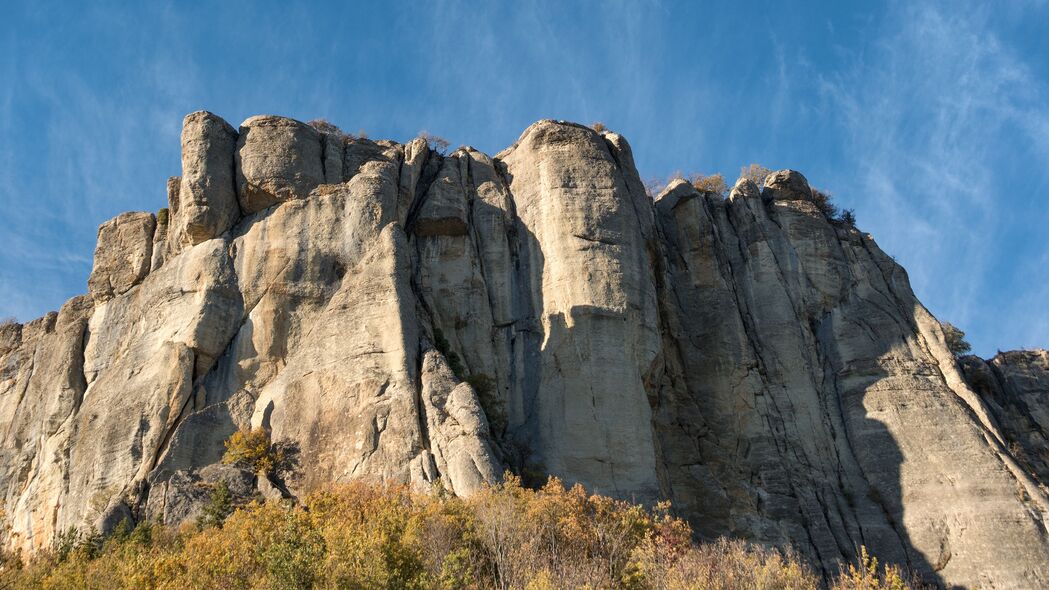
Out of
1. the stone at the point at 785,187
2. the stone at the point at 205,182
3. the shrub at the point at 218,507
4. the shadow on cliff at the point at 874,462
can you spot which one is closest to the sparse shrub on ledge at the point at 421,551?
the shrub at the point at 218,507

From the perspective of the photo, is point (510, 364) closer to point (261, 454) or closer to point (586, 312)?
point (586, 312)

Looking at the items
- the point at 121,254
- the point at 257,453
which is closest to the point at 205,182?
the point at 121,254

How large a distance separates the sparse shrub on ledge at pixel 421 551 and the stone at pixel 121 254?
12650 millimetres

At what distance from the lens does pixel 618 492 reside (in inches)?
1278

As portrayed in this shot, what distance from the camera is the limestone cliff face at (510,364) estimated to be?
31922 mm

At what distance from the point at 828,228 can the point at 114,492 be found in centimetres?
2845

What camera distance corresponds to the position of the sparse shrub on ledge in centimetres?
2217

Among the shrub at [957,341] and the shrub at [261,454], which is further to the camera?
the shrub at [957,341]

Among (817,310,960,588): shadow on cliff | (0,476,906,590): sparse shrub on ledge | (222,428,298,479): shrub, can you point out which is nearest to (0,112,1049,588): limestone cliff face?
(817,310,960,588): shadow on cliff

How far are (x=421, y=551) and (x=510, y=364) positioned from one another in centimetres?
1321

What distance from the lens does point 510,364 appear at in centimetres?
3619

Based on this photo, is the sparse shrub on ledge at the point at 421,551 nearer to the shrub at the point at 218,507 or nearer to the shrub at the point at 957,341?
the shrub at the point at 218,507

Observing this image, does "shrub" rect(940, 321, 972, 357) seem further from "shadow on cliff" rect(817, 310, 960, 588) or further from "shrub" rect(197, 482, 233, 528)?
"shrub" rect(197, 482, 233, 528)

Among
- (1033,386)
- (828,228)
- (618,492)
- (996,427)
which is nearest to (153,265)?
(618,492)
